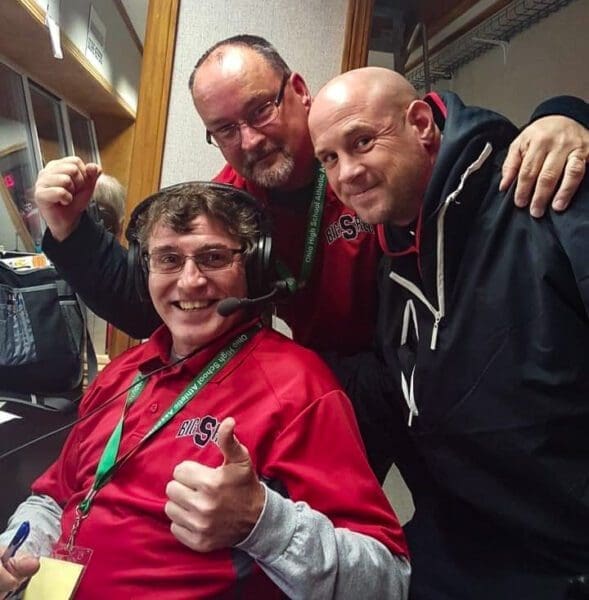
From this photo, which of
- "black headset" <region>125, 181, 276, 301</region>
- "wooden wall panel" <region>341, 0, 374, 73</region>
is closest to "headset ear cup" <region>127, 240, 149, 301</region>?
"black headset" <region>125, 181, 276, 301</region>

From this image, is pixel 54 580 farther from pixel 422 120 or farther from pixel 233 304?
pixel 422 120

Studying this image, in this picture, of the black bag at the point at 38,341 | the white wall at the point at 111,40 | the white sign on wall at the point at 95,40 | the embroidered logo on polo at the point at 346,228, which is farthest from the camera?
the white sign on wall at the point at 95,40

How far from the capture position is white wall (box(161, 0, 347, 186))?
5.10 ft

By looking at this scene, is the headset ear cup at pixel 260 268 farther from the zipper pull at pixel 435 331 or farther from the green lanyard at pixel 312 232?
the zipper pull at pixel 435 331

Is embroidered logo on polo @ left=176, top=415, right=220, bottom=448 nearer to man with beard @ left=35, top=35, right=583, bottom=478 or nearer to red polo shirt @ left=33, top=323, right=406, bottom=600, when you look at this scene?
red polo shirt @ left=33, top=323, right=406, bottom=600

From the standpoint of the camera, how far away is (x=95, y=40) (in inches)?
115

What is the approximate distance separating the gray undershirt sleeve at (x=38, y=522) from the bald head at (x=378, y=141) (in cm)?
79

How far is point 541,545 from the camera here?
962 mm

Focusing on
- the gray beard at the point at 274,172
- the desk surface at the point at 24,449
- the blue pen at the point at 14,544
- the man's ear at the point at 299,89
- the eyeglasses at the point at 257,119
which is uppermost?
the man's ear at the point at 299,89

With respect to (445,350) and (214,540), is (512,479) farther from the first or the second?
(214,540)

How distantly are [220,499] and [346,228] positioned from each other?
2.37 ft

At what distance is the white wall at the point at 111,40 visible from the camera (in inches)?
99.2

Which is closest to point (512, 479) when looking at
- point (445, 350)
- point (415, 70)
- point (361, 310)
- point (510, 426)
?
point (510, 426)

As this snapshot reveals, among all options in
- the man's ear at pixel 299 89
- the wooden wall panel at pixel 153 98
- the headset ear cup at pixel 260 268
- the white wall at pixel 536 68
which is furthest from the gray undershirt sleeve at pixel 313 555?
the white wall at pixel 536 68
